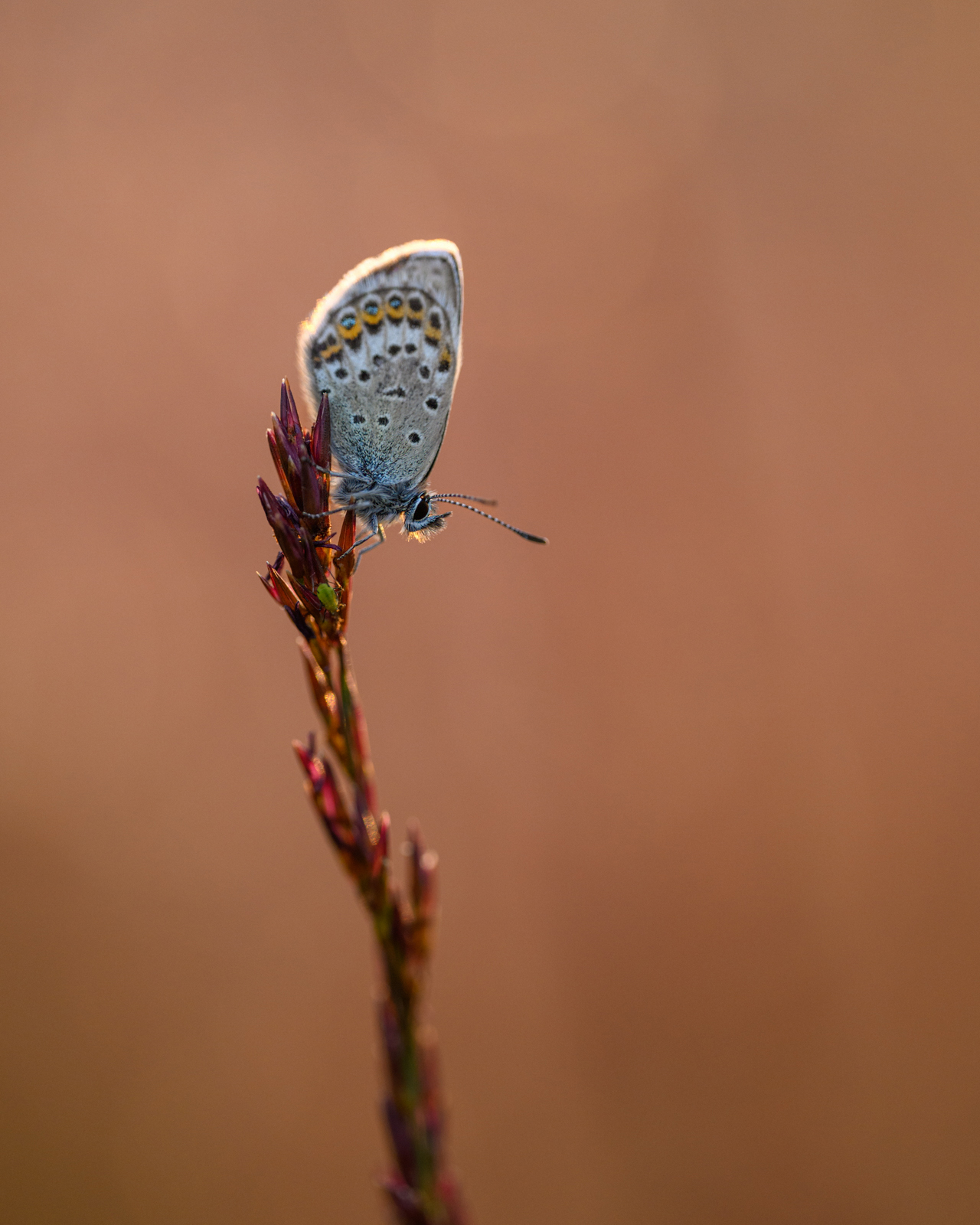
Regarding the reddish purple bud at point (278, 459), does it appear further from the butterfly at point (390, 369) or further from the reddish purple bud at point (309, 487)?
the butterfly at point (390, 369)

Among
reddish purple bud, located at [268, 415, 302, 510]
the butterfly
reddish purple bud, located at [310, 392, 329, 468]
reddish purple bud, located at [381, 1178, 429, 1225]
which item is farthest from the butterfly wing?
reddish purple bud, located at [381, 1178, 429, 1225]

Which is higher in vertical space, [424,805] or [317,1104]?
[424,805]

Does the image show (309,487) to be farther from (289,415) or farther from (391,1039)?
(391,1039)

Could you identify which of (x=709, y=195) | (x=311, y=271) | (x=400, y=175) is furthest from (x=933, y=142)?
(x=311, y=271)

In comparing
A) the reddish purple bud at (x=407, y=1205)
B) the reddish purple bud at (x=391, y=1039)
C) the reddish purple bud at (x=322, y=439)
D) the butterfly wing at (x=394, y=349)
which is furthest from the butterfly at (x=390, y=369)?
the reddish purple bud at (x=407, y=1205)

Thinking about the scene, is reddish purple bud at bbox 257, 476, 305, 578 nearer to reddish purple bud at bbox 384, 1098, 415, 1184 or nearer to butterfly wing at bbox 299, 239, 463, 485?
reddish purple bud at bbox 384, 1098, 415, 1184

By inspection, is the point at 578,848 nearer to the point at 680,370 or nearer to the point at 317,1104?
the point at 317,1104
